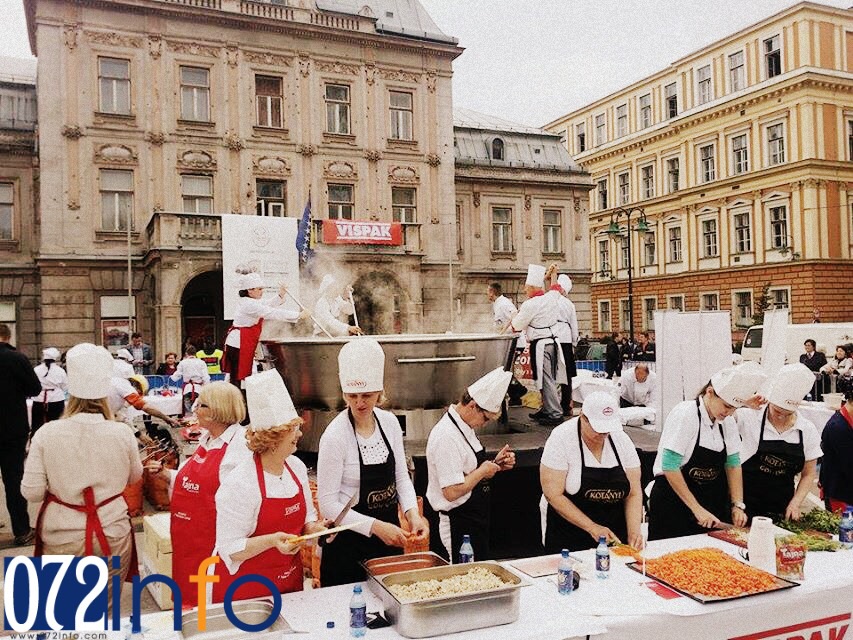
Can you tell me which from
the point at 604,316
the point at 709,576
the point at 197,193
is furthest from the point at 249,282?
the point at 604,316

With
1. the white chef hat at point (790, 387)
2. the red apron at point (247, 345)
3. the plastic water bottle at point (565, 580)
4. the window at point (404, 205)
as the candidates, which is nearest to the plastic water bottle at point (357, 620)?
the plastic water bottle at point (565, 580)

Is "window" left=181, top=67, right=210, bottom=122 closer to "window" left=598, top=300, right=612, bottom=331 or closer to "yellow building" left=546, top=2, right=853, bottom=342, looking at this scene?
"yellow building" left=546, top=2, right=853, bottom=342

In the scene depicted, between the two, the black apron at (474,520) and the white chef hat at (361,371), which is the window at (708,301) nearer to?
the black apron at (474,520)

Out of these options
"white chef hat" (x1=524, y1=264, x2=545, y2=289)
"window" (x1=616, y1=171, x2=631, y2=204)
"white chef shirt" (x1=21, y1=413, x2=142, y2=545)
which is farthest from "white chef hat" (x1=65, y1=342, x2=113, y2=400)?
"window" (x1=616, y1=171, x2=631, y2=204)

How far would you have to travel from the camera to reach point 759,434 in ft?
16.2

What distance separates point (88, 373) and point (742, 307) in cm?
3613

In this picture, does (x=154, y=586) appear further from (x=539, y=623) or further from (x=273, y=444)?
(x=539, y=623)

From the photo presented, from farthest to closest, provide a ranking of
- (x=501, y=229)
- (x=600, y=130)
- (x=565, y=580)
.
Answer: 1. (x=600, y=130)
2. (x=501, y=229)
3. (x=565, y=580)

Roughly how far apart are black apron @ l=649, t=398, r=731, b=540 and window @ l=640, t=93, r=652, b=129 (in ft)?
→ 136

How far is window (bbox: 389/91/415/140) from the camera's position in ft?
87.2

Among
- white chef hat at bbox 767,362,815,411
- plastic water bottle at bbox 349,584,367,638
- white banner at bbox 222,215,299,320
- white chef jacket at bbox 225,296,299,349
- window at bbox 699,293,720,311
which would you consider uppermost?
white banner at bbox 222,215,299,320

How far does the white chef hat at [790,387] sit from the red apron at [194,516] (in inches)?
145

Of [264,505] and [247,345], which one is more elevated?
[247,345]

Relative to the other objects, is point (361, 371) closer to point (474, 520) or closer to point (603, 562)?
point (474, 520)
